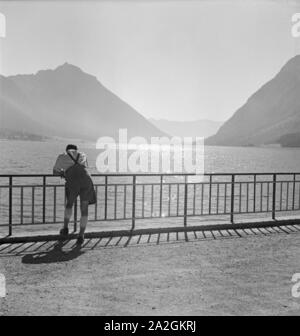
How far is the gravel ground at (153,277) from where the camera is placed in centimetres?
490

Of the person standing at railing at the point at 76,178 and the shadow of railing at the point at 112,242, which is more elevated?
the person standing at railing at the point at 76,178

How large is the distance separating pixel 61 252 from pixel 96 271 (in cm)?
129

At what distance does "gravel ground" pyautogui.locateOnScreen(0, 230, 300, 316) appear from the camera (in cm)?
490

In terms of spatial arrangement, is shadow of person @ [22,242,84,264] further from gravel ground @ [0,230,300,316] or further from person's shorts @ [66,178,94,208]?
person's shorts @ [66,178,94,208]

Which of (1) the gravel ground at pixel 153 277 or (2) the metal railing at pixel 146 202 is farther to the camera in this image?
(2) the metal railing at pixel 146 202

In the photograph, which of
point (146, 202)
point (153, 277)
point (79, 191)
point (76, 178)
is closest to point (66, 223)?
point (79, 191)

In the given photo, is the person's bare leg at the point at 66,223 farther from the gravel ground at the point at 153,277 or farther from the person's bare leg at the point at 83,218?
the gravel ground at the point at 153,277

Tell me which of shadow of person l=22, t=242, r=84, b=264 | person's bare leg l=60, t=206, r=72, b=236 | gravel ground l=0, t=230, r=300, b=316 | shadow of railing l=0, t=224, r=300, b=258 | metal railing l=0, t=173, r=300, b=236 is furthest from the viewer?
metal railing l=0, t=173, r=300, b=236

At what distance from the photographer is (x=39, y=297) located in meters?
5.15

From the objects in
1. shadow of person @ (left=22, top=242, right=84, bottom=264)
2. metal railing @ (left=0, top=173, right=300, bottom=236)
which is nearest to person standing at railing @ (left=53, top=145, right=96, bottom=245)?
metal railing @ (left=0, top=173, right=300, bottom=236)

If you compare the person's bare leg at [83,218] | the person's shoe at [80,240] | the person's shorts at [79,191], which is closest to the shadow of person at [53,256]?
the person's shoe at [80,240]
